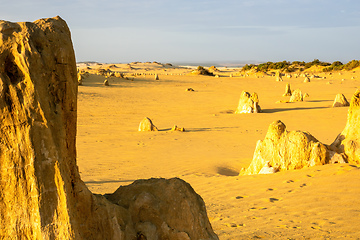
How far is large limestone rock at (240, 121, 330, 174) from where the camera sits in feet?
24.6

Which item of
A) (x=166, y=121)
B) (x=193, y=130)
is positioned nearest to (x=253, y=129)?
(x=193, y=130)

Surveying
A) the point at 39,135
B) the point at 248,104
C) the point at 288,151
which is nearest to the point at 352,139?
the point at 288,151

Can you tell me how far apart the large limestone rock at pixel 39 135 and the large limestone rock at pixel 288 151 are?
17.2 ft

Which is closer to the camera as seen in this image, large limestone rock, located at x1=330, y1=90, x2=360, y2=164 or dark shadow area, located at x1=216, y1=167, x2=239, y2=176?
large limestone rock, located at x1=330, y1=90, x2=360, y2=164

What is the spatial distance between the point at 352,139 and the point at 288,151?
3.85 ft

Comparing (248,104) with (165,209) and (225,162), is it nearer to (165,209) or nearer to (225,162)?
(225,162)

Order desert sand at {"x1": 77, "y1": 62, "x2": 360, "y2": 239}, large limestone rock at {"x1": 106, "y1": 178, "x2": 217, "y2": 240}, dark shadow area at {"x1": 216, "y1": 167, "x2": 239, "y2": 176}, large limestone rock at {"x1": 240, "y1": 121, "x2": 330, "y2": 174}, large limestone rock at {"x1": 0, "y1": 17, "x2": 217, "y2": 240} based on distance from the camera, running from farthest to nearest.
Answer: dark shadow area at {"x1": 216, "y1": 167, "x2": 239, "y2": 176} < large limestone rock at {"x1": 240, "y1": 121, "x2": 330, "y2": 174} < desert sand at {"x1": 77, "y1": 62, "x2": 360, "y2": 239} < large limestone rock at {"x1": 106, "y1": 178, "x2": 217, "y2": 240} < large limestone rock at {"x1": 0, "y1": 17, "x2": 217, "y2": 240}

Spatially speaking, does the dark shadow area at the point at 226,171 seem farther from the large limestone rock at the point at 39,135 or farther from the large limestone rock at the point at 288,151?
the large limestone rock at the point at 39,135

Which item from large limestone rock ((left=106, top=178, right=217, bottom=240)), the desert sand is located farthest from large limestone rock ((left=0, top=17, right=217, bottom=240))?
the desert sand

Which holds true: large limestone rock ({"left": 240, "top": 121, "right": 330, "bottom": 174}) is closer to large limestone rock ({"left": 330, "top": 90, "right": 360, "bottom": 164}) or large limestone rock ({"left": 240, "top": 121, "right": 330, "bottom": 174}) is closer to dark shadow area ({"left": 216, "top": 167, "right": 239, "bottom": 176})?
large limestone rock ({"left": 330, "top": 90, "right": 360, "bottom": 164})

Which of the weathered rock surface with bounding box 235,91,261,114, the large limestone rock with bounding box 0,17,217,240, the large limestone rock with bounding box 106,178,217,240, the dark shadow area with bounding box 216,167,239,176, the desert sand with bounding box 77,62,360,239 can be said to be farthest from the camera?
the weathered rock surface with bounding box 235,91,261,114

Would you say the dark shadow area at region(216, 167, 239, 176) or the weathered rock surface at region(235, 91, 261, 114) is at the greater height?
the weathered rock surface at region(235, 91, 261, 114)

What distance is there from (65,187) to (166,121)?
588 inches

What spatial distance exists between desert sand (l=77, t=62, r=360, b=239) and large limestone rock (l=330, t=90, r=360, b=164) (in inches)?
20.4
